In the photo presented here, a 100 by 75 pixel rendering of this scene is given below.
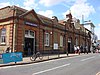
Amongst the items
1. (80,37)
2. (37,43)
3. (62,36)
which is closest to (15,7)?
(37,43)

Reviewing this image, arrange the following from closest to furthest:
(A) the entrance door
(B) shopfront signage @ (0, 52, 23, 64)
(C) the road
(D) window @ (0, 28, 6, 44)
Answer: (C) the road, (B) shopfront signage @ (0, 52, 23, 64), (D) window @ (0, 28, 6, 44), (A) the entrance door

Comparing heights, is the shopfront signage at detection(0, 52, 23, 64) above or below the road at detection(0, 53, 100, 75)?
above

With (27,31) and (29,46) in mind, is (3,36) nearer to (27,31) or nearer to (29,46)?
(27,31)

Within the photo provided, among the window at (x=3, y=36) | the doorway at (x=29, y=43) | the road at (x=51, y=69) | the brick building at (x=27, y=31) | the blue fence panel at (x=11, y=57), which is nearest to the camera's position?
the road at (x=51, y=69)

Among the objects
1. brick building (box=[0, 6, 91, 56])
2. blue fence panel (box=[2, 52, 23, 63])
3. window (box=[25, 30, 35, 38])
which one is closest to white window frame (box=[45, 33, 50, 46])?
brick building (box=[0, 6, 91, 56])

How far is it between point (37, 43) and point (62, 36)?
1089cm

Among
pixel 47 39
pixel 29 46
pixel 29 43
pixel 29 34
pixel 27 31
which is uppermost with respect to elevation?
pixel 27 31

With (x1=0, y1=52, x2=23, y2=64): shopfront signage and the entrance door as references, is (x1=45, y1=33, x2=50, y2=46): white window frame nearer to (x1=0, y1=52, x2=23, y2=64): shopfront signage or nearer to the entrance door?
the entrance door

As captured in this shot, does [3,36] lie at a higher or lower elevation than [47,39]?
higher

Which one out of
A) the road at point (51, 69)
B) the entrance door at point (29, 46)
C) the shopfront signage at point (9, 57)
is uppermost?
the entrance door at point (29, 46)

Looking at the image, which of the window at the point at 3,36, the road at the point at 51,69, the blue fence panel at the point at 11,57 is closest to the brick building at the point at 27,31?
the window at the point at 3,36

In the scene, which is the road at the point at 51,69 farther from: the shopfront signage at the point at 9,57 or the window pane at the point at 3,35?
the window pane at the point at 3,35

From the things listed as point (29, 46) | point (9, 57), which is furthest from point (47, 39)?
point (9, 57)

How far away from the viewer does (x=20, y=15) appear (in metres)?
26.1
